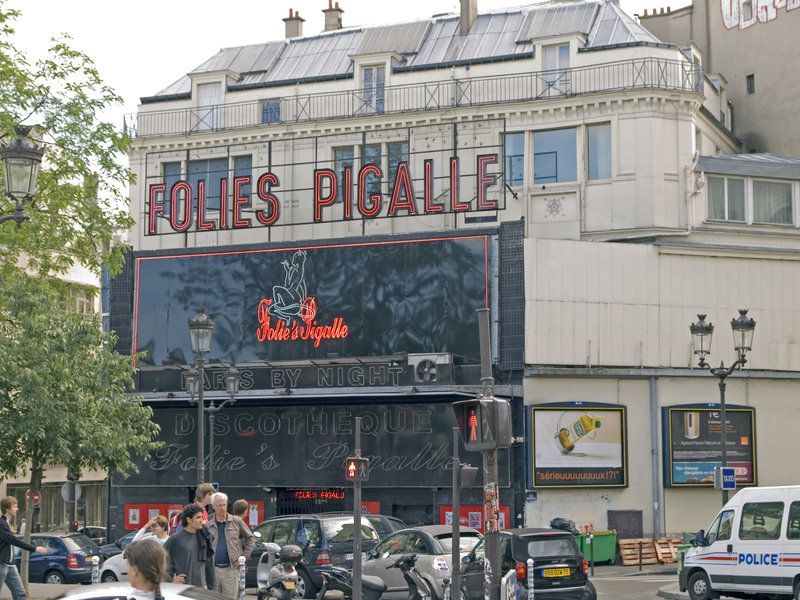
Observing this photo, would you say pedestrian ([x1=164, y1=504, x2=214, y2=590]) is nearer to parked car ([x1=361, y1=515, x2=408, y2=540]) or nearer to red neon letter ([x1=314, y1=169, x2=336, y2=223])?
parked car ([x1=361, y1=515, x2=408, y2=540])

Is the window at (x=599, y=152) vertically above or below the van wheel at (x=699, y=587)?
above

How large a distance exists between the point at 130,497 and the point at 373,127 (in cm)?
1488

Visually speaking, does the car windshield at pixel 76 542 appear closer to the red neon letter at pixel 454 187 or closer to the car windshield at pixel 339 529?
the car windshield at pixel 339 529

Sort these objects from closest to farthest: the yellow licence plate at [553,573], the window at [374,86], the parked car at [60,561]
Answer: the yellow licence plate at [553,573]
the parked car at [60,561]
the window at [374,86]

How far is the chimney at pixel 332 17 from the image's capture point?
5053 centimetres

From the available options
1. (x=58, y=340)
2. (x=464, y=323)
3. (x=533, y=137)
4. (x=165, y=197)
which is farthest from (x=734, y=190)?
(x=58, y=340)

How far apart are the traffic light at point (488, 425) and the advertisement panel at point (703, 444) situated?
23.1 metres

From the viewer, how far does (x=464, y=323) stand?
36656mm

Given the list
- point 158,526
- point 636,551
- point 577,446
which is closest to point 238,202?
point 577,446

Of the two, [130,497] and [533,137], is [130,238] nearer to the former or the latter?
[130,497]

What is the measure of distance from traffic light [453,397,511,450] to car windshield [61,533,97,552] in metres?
18.2

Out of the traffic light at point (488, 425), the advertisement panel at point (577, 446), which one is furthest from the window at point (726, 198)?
→ the traffic light at point (488, 425)

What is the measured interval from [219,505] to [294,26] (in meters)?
38.7

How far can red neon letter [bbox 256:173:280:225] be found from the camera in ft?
134
